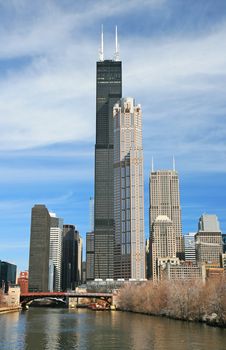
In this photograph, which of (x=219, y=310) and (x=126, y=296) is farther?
(x=126, y=296)

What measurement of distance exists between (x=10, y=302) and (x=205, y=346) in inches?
5380

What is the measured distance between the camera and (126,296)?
166125 mm

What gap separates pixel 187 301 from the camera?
4077 inches

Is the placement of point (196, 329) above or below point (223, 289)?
below

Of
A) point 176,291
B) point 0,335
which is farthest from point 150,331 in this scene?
point 176,291

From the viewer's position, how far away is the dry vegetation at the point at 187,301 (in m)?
86.4

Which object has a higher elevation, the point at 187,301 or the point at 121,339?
the point at 187,301

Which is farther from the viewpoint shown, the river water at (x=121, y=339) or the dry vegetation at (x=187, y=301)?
the dry vegetation at (x=187, y=301)

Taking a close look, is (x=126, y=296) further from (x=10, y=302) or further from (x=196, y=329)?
(x=196, y=329)

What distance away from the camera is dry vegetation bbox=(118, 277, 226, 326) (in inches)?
3402

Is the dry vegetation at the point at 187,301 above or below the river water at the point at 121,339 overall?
above

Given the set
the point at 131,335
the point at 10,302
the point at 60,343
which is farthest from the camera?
the point at 10,302

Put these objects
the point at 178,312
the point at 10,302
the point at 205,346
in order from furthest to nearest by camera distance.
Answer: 1. the point at 10,302
2. the point at 178,312
3. the point at 205,346

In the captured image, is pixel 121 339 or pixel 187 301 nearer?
pixel 121 339
